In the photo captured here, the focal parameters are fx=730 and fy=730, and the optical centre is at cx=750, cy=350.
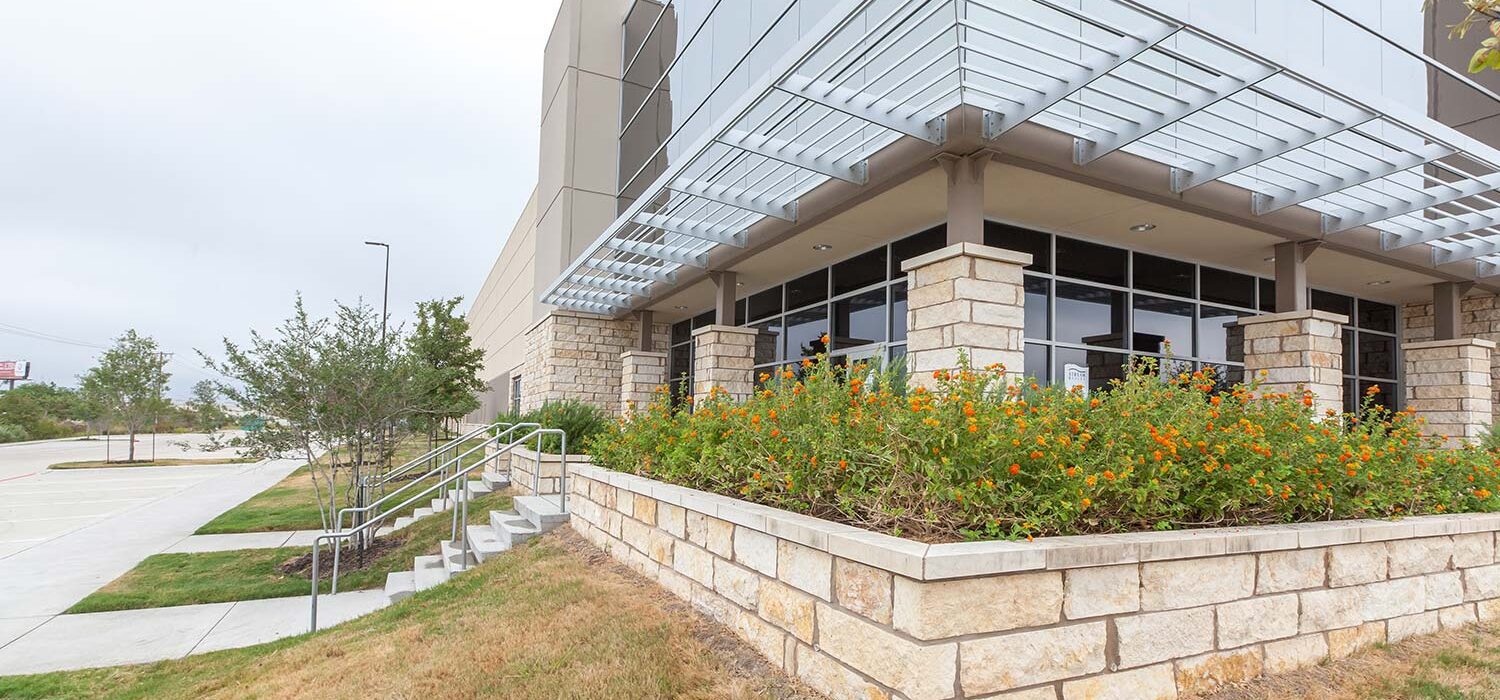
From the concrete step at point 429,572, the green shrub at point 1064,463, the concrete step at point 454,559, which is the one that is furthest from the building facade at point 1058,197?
the concrete step at point 429,572

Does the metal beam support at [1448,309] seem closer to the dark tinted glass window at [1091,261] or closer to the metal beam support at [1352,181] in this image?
the dark tinted glass window at [1091,261]

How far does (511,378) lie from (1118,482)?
2380cm

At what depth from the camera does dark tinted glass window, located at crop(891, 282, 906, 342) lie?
10359 millimetres

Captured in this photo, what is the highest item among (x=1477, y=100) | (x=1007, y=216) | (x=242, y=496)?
(x=1477, y=100)

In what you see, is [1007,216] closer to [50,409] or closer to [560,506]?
[560,506]

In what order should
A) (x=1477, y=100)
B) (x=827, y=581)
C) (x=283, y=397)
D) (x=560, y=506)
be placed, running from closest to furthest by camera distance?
(x=827, y=581) → (x=560, y=506) → (x=283, y=397) → (x=1477, y=100)

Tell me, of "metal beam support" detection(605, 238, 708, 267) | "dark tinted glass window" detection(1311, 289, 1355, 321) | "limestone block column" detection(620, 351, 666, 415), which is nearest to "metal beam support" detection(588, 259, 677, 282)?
"metal beam support" detection(605, 238, 708, 267)

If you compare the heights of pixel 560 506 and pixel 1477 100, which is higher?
pixel 1477 100

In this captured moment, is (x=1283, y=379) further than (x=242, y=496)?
No

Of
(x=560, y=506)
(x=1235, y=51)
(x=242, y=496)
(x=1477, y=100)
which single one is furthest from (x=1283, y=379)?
(x=242, y=496)

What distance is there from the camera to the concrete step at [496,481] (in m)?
11.8

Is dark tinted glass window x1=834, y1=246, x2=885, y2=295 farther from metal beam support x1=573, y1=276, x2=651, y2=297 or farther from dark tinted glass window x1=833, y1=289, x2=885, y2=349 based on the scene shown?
metal beam support x1=573, y1=276, x2=651, y2=297

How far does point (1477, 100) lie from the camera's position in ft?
39.9

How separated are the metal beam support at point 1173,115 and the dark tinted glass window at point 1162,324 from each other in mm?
4430
